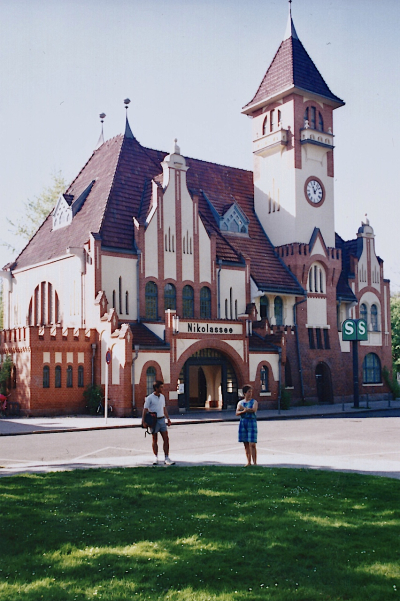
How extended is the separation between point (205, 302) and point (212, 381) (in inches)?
180

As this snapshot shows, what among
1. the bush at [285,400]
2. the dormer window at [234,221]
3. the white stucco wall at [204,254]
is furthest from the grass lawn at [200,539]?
the dormer window at [234,221]

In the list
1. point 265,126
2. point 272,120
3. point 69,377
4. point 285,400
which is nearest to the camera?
point 69,377

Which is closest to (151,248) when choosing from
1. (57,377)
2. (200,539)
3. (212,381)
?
(212,381)

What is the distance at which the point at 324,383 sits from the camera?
45250 mm

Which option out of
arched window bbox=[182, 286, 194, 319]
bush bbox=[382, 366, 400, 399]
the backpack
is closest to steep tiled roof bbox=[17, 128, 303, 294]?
arched window bbox=[182, 286, 194, 319]

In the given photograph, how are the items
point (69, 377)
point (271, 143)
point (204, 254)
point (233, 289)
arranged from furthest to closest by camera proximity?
point (271, 143)
point (233, 289)
point (204, 254)
point (69, 377)

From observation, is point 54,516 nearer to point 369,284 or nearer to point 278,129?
point 278,129

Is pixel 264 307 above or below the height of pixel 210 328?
above

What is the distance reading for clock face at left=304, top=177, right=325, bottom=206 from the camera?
150ft

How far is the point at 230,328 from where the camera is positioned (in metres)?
36.8

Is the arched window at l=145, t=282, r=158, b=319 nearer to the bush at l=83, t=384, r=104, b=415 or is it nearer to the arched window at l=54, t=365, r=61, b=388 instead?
the bush at l=83, t=384, r=104, b=415

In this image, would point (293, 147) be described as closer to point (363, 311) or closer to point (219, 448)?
point (363, 311)

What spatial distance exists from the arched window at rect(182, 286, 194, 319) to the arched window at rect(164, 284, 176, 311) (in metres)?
0.73

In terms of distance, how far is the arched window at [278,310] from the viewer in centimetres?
4306
